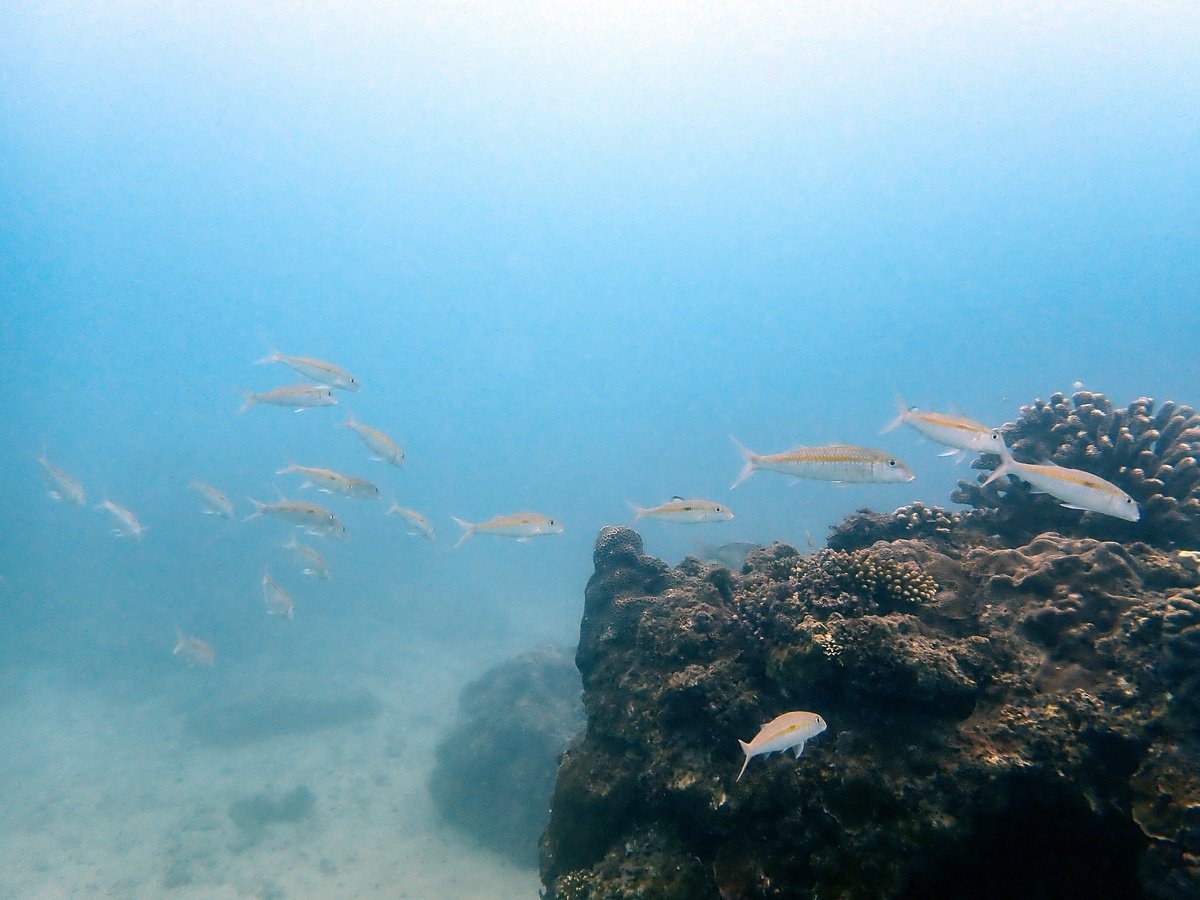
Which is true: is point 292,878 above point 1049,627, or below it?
below

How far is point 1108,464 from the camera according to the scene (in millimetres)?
6371

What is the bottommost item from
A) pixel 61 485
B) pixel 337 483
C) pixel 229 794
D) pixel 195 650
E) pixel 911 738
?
pixel 229 794

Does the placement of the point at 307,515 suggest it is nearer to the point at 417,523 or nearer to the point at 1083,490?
the point at 417,523

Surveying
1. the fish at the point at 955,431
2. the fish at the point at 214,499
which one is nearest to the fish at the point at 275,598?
the fish at the point at 214,499

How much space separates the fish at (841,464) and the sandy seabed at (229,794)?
13.4 m

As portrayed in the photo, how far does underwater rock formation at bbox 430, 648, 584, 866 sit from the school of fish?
327 inches

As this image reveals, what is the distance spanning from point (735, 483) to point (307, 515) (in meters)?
7.45

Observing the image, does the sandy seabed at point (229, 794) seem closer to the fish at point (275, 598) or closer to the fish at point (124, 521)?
the fish at point (275, 598)

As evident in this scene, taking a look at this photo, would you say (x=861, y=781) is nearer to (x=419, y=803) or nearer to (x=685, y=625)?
(x=685, y=625)

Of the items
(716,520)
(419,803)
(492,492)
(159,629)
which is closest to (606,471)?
(492,492)

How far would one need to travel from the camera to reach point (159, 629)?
3041cm

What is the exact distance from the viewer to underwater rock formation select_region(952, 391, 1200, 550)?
224 inches

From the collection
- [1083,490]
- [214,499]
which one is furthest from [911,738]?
[214,499]

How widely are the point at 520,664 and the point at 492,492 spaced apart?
8633 centimetres
